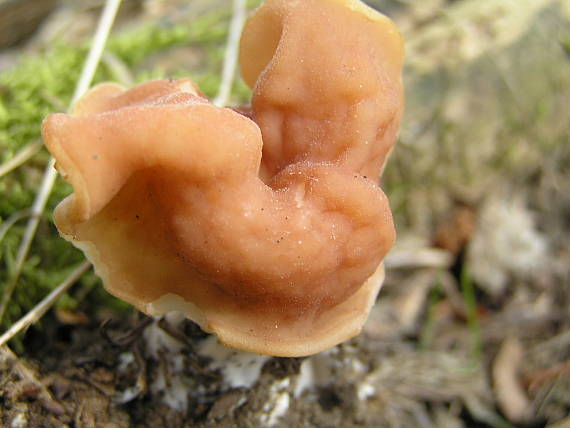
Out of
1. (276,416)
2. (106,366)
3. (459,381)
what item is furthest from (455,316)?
(106,366)

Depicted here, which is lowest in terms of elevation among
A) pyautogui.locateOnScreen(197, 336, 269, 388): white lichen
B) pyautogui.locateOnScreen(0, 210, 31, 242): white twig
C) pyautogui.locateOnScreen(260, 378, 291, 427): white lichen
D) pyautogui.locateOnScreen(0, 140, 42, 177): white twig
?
pyautogui.locateOnScreen(260, 378, 291, 427): white lichen

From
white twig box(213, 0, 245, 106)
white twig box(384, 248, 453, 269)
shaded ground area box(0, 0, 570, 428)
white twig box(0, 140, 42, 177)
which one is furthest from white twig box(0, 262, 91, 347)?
white twig box(384, 248, 453, 269)

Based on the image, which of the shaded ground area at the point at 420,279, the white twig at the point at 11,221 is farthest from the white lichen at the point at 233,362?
the white twig at the point at 11,221

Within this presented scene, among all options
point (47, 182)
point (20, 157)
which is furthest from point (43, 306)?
point (20, 157)

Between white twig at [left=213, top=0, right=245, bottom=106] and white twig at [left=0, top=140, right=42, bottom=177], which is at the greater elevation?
white twig at [left=0, top=140, right=42, bottom=177]

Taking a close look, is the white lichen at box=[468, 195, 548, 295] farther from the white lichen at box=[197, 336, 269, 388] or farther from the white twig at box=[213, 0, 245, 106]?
the white lichen at box=[197, 336, 269, 388]

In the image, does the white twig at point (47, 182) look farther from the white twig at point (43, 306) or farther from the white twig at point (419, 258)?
the white twig at point (419, 258)
